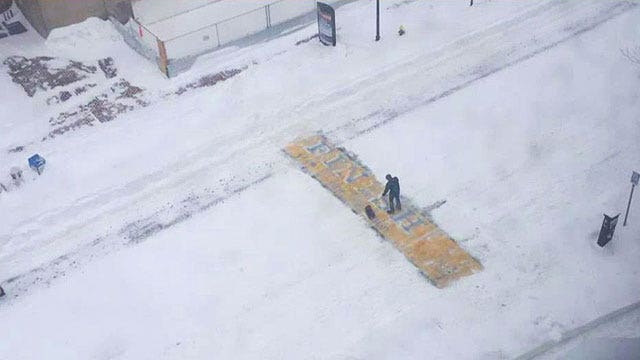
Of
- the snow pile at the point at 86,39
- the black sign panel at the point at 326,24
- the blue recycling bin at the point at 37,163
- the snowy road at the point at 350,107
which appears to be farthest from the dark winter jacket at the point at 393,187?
the snow pile at the point at 86,39

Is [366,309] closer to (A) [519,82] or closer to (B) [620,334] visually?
(B) [620,334]

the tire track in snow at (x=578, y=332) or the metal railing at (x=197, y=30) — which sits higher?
the metal railing at (x=197, y=30)

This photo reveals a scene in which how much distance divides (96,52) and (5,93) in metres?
3.69

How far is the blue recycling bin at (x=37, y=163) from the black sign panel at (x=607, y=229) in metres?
16.6

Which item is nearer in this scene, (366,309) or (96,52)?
(366,309)

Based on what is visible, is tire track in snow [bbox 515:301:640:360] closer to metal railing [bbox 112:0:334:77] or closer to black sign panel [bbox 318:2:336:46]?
black sign panel [bbox 318:2:336:46]

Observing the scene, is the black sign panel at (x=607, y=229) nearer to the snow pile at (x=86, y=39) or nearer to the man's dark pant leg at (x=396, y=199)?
the man's dark pant leg at (x=396, y=199)

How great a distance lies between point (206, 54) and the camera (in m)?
28.3

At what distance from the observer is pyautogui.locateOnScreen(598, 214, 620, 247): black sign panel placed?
19.4 meters

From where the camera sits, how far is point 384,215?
70.4ft

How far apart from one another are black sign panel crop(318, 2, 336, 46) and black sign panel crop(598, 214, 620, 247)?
12594 mm

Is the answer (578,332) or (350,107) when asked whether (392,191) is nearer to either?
(350,107)

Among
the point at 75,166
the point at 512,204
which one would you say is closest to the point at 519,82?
the point at 512,204

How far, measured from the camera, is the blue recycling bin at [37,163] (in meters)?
23.3
